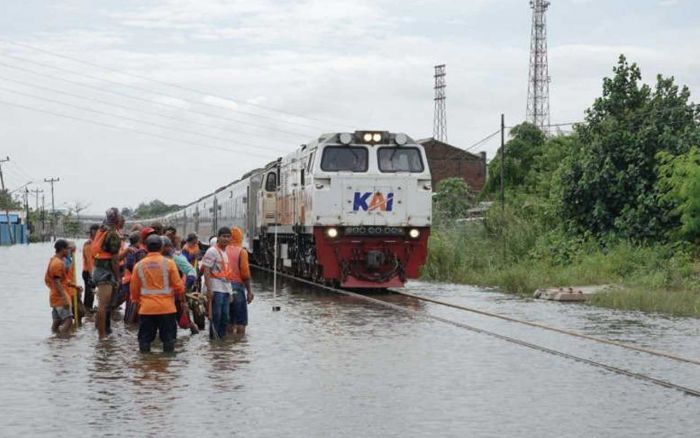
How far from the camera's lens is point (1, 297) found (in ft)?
88.8

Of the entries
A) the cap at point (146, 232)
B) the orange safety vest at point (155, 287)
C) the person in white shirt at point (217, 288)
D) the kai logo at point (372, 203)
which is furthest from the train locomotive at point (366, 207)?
the orange safety vest at point (155, 287)

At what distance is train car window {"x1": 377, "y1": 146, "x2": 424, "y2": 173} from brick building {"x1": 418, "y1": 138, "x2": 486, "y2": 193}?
247 feet

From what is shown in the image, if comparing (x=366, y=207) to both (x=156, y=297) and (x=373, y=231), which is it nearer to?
(x=373, y=231)

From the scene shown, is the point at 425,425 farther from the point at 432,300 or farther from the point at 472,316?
the point at 432,300

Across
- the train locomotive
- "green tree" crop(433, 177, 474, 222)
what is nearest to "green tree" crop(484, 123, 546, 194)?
"green tree" crop(433, 177, 474, 222)

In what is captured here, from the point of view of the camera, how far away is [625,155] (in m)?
35.4

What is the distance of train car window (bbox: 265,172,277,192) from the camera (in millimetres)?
36250

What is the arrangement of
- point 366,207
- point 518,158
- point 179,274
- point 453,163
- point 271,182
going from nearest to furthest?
point 179,274
point 366,207
point 271,182
point 518,158
point 453,163

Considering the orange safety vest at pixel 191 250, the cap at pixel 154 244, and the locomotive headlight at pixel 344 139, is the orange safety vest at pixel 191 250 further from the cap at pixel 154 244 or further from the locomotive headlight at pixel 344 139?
the locomotive headlight at pixel 344 139

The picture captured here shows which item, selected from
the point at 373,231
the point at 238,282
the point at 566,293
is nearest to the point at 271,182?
the point at 373,231

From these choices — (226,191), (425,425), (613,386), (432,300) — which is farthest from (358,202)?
(226,191)

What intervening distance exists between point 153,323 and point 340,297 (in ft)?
36.7

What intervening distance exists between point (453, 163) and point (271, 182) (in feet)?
235

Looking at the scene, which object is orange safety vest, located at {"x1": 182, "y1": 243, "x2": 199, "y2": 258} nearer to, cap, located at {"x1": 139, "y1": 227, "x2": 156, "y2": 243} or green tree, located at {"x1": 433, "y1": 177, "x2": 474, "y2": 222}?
cap, located at {"x1": 139, "y1": 227, "x2": 156, "y2": 243}
